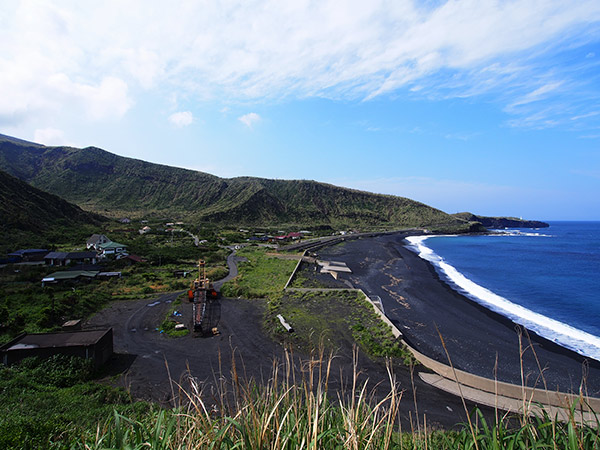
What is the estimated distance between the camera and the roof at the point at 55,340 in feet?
41.6

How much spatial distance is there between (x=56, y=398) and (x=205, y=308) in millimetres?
12266

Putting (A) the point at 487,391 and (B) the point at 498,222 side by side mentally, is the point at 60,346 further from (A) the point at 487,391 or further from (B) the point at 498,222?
(B) the point at 498,222

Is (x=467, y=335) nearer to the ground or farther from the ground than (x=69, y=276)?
nearer to the ground

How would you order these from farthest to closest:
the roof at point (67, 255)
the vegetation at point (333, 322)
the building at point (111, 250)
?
the building at point (111, 250)
the roof at point (67, 255)
the vegetation at point (333, 322)

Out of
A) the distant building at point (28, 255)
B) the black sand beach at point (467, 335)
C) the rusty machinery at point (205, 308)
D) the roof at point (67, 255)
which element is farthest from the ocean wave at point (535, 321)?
the distant building at point (28, 255)

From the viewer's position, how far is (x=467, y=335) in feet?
62.4

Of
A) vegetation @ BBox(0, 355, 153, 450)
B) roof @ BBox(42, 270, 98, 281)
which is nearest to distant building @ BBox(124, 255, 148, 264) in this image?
roof @ BBox(42, 270, 98, 281)

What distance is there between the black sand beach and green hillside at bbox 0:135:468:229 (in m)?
69.5

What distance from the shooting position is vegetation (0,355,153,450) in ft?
22.2

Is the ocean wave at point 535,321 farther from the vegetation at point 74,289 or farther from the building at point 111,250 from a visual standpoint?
the building at point 111,250

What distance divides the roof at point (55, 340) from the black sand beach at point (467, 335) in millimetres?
14288

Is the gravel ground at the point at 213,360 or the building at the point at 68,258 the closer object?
the gravel ground at the point at 213,360

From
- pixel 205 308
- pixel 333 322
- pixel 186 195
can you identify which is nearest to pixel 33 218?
pixel 205 308

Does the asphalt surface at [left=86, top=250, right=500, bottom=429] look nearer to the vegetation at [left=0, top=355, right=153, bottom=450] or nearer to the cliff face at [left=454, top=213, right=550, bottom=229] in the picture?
the vegetation at [left=0, top=355, right=153, bottom=450]
